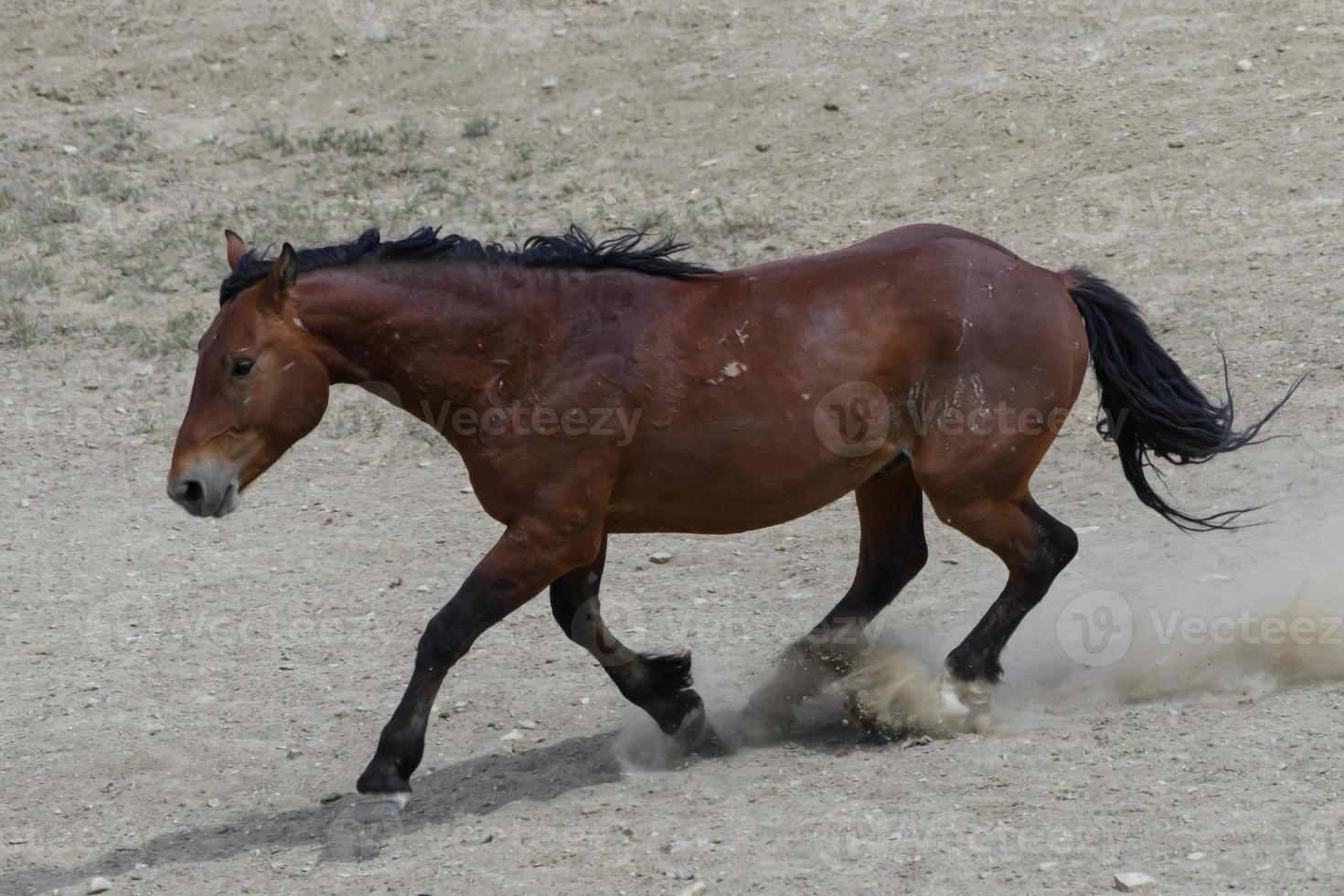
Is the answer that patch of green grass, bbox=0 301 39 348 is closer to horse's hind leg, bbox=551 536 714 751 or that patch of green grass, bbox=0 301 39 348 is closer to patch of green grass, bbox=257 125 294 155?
patch of green grass, bbox=257 125 294 155

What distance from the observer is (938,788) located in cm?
429

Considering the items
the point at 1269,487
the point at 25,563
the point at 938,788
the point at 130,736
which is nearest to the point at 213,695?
the point at 130,736

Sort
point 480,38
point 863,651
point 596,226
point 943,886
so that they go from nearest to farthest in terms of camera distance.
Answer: point 943,886 < point 863,651 < point 596,226 < point 480,38

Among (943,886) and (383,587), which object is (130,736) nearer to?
(383,587)

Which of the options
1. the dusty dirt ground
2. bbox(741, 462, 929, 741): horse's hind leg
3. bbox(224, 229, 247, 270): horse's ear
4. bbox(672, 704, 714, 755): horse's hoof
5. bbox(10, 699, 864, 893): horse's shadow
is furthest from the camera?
bbox(741, 462, 929, 741): horse's hind leg

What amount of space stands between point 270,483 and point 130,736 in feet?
8.81

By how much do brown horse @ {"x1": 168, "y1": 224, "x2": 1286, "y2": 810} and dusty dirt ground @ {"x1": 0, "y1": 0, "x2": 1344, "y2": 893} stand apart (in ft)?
1.78

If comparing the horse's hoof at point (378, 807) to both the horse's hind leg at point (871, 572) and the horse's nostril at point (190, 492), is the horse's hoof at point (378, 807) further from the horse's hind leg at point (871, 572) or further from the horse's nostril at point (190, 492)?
the horse's hind leg at point (871, 572)

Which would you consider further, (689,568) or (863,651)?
(689,568)

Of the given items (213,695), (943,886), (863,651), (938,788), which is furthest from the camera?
(213,695)

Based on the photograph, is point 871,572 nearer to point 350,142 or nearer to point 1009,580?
point 1009,580

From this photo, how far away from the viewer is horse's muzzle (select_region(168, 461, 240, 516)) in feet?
14.3

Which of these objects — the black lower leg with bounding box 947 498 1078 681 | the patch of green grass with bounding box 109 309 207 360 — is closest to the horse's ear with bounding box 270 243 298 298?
the black lower leg with bounding box 947 498 1078 681

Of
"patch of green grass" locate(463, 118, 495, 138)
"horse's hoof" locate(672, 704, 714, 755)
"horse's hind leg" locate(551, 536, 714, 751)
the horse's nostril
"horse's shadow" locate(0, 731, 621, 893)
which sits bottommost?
"horse's shadow" locate(0, 731, 621, 893)
